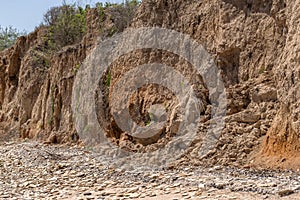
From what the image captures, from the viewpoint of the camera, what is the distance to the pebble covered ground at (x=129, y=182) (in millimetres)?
5629

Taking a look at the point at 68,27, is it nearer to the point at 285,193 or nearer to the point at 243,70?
the point at 243,70

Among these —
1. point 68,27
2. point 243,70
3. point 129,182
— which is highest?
point 68,27

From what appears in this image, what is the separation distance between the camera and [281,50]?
797 cm

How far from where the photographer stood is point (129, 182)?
738cm

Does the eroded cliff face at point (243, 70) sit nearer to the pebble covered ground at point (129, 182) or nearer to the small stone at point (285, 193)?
the pebble covered ground at point (129, 182)

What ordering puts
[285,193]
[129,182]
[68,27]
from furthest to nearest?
1. [68,27]
2. [129,182]
3. [285,193]

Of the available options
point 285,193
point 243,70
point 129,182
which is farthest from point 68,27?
point 285,193

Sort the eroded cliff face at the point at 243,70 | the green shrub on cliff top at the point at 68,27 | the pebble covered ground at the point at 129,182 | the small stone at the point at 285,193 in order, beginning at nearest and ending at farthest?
the small stone at the point at 285,193, the pebble covered ground at the point at 129,182, the eroded cliff face at the point at 243,70, the green shrub on cliff top at the point at 68,27

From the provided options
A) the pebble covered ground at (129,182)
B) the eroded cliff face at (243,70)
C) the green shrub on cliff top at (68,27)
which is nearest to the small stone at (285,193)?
the pebble covered ground at (129,182)

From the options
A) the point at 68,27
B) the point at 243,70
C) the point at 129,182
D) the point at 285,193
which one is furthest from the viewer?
the point at 68,27

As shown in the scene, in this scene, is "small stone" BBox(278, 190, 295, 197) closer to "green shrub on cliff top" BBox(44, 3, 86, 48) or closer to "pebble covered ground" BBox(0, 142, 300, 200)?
"pebble covered ground" BBox(0, 142, 300, 200)

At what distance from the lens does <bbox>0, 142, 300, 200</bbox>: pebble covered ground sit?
5629mm

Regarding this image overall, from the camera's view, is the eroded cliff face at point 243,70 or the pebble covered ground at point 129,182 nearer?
the pebble covered ground at point 129,182

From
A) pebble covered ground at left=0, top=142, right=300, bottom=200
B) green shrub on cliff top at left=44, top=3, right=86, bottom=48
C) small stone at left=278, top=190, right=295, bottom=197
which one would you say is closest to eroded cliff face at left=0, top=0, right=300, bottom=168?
pebble covered ground at left=0, top=142, right=300, bottom=200
